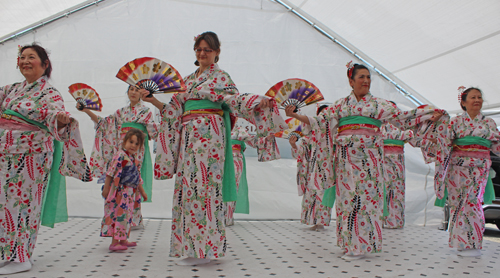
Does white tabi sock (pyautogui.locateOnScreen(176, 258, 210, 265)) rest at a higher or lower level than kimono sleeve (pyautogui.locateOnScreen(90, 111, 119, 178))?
lower

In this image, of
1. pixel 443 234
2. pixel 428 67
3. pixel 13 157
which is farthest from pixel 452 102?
pixel 13 157

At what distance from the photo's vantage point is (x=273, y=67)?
686 centimetres

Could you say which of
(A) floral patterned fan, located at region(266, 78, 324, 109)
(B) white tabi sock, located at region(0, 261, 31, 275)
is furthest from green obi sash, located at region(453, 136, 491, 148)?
(B) white tabi sock, located at region(0, 261, 31, 275)

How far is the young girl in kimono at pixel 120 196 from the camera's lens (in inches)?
133

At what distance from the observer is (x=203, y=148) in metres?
2.90

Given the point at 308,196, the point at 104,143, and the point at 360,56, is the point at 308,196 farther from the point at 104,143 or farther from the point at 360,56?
the point at 360,56

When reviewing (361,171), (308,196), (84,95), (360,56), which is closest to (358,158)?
(361,171)

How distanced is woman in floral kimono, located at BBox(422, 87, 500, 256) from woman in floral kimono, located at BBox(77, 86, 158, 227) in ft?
9.83

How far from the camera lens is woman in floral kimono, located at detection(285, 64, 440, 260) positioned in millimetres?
3293

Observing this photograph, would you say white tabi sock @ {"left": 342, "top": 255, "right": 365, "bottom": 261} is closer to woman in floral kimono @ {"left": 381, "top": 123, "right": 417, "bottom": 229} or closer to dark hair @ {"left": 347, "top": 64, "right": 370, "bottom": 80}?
dark hair @ {"left": 347, "top": 64, "right": 370, "bottom": 80}

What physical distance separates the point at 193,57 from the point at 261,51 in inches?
45.4

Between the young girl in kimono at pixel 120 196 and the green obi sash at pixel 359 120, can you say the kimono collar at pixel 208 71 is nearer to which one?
the young girl in kimono at pixel 120 196

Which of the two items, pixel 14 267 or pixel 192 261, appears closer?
pixel 14 267

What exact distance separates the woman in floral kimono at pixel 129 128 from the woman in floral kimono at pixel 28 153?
5.22 feet
